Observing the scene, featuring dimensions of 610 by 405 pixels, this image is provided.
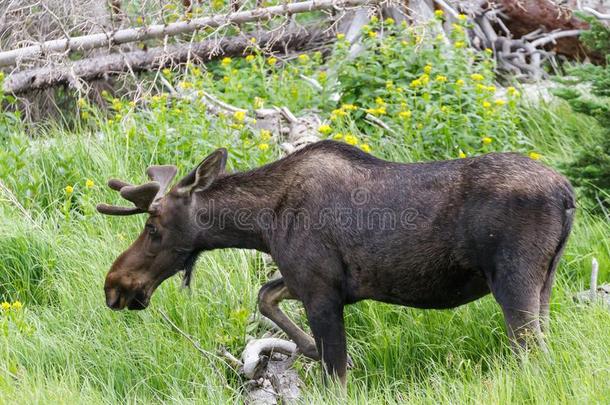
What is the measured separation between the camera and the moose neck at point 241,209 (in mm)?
6129

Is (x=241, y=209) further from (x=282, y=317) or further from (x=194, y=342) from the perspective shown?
(x=194, y=342)

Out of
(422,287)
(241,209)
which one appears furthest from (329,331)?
(241,209)

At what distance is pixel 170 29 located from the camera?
8.45 meters

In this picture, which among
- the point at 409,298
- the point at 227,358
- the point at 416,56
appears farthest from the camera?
the point at 416,56

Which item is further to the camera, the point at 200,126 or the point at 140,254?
the point at 200,126

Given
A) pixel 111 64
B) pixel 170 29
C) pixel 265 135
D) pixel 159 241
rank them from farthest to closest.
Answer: pixel 111 64 < pixel 170 29 < pixel 265 135 < pixel 159 241

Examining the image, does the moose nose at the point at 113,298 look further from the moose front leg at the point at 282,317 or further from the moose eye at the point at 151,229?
the moose front leg at the point at 282,317

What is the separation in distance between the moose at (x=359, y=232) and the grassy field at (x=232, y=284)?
423 mm

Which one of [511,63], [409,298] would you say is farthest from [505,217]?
[511,63]

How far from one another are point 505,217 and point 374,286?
0.91m

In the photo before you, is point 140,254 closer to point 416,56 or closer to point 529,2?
point 416,56

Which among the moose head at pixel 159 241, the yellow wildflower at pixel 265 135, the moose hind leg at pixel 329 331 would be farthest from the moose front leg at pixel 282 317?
the yellow wildflower at pixel 265 135

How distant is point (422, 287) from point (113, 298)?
1.95 meters

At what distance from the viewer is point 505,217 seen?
5504 mm
